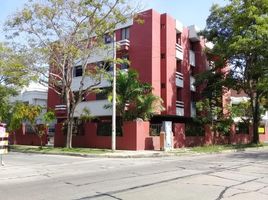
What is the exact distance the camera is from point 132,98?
Answer: 29094 mm

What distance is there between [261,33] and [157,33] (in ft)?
27.2

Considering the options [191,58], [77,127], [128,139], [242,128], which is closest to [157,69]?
[191,58]

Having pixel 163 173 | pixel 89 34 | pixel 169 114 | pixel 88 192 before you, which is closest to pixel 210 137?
pixel 169 114

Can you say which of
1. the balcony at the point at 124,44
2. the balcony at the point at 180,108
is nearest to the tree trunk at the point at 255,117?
the balcony at the point at 180,108

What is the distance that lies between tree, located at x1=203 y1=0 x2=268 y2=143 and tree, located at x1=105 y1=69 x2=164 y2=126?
858 cm

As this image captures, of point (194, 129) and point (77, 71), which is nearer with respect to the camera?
point (194, 129)

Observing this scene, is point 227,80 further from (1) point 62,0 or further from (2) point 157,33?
(1) point 62,0

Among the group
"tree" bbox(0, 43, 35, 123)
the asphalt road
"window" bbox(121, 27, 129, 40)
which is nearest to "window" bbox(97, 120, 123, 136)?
"tree" bbox(0, 43, 35, 123)

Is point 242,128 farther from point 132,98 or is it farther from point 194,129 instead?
point 132,98

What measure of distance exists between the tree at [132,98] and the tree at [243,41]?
8.58m

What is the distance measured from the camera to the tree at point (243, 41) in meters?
32.3

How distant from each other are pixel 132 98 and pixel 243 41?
1021cm

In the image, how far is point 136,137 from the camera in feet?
93.2

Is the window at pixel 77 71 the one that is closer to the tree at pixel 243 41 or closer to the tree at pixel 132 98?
the tree at pixel 132 98
